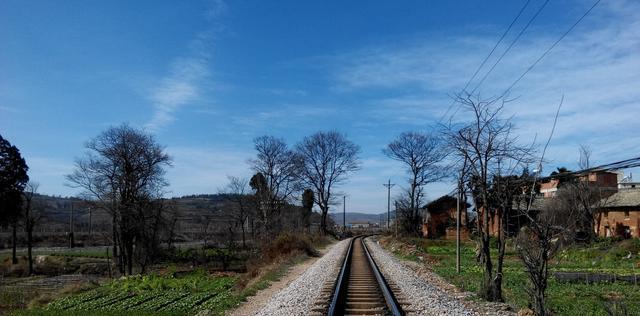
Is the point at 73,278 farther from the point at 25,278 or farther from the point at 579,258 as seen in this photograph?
the point at 579,258

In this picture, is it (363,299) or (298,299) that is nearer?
(363,299)

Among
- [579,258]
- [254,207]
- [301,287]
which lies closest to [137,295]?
[301,287]

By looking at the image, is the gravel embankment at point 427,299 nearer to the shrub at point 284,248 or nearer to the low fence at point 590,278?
the low fence at point 590,278

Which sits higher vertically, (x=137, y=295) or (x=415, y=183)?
(x=415, y=183)

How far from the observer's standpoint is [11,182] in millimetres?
57562

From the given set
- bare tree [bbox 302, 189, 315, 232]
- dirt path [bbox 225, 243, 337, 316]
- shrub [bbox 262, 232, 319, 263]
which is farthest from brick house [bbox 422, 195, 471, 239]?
dirt path [bbox 225, 243, 337, 316]

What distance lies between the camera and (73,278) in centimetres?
4362

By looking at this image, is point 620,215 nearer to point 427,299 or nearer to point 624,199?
point 624,199

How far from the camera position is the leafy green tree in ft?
183

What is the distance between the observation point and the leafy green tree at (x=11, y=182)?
55.7m

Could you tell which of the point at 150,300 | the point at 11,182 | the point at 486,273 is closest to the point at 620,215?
the point at 486,273

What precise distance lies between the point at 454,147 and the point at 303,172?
2450 inches

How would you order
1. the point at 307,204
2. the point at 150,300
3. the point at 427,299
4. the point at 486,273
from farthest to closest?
the point at 307,204
the point at 150,300
the point at 486,273
the point at 427,299

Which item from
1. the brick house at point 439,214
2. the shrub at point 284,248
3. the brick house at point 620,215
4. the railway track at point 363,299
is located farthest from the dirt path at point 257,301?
the brick house at point 439,214
